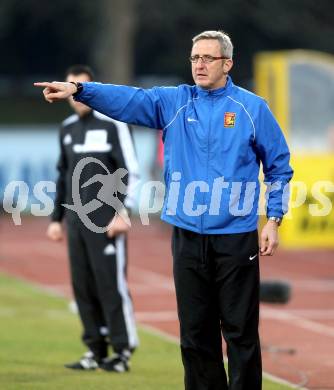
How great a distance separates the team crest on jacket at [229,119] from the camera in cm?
757

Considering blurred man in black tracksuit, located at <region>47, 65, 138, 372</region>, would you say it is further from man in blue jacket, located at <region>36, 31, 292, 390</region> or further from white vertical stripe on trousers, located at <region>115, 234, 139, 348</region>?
man in blue jacket, located at <region>36, 31, 292, 390</region>

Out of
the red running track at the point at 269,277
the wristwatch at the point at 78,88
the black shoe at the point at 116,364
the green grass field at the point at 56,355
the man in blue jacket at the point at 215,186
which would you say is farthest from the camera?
the red running track at the point at 269,277

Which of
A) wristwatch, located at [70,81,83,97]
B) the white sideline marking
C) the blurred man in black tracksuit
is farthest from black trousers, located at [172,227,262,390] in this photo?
the white sideline marking

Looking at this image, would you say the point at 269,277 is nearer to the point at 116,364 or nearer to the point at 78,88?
the point at 116,364

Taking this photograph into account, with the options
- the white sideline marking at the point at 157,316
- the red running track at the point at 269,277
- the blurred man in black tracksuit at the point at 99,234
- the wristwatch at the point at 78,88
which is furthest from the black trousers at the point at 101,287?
the white sideline marking at the point at 157,316

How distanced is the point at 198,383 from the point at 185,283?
0.61 m

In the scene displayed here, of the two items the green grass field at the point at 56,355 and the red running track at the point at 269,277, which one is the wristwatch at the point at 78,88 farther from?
the red running track at the point at 269,277

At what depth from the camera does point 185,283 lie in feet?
25.3

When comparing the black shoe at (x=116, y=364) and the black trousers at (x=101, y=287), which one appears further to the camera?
the black shoe at (x=116, y=364)

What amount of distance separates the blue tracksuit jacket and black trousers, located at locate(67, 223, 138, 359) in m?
2.62

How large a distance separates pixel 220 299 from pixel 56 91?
4.98 feet

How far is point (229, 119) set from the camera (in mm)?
7574

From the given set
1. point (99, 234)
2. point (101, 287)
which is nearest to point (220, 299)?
point (99, 234)

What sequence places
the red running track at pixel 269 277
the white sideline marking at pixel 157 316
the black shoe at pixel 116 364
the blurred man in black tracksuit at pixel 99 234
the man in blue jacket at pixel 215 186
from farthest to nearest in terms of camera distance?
the white sideline marking at pixel 157 316, the red running track at pixel 269 277, the black shoe at pixel 116 364, the blurred man in black tracksuit at pixel 99 234, the man in blue jacket at pixel 215 186
